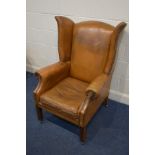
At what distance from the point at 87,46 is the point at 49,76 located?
0.51 metres

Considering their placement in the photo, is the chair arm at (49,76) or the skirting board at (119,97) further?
the skirting board at (119,97)

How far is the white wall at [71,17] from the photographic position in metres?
2.00

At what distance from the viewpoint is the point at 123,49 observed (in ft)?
6.91

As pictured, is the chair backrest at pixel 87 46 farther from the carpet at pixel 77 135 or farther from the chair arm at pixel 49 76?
the carpet at pixel 77 135

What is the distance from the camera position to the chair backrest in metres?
Result: 1.88

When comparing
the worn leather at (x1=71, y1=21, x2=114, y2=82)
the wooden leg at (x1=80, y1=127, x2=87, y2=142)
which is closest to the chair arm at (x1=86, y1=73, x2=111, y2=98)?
the worn leather at (x1=71, y1=21, x2=114, y2=82)

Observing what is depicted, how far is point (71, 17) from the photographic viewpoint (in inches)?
89.1

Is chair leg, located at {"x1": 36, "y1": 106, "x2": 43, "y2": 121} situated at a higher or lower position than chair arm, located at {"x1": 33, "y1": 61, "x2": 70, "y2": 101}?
lower

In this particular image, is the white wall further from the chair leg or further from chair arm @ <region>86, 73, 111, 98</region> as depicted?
the chair leg

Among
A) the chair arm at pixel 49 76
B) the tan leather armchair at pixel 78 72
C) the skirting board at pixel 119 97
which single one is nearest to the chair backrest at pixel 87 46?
the tan leather armchair at pixel 78 72

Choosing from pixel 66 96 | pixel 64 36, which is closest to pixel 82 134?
pixel 66 96

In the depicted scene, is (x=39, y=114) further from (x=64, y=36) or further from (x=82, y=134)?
(x=64, y=36)
